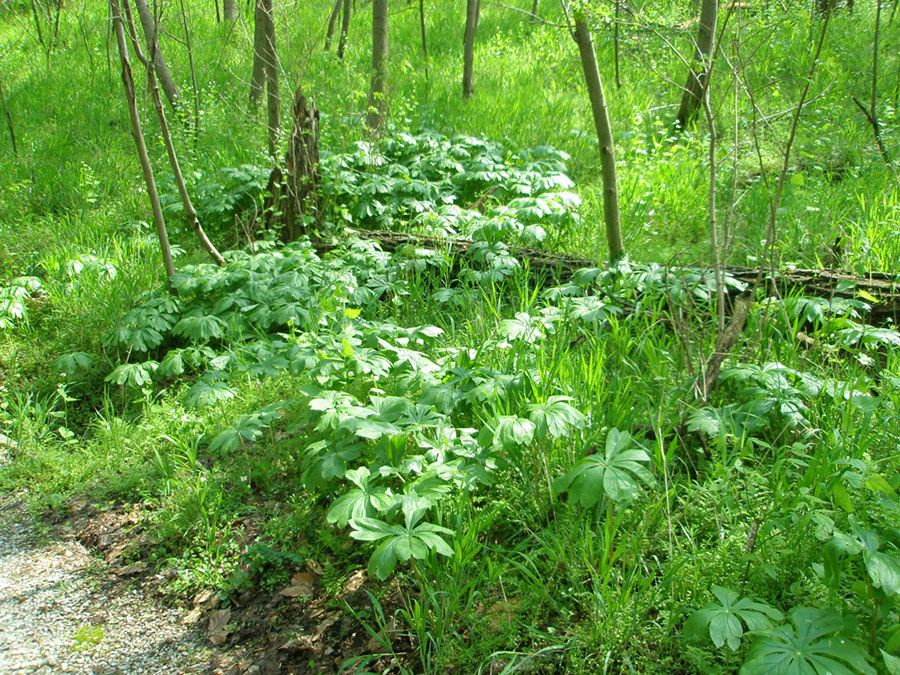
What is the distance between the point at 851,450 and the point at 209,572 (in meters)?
2.37

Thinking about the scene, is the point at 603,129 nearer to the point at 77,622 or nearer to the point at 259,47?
the point at 77,622

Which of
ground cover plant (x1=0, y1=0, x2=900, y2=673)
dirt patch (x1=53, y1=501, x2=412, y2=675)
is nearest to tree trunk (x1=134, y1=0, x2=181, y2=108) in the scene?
ground cover plant (x1=0, y1=0, x2=900, y2=673)

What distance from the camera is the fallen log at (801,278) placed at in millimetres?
3057

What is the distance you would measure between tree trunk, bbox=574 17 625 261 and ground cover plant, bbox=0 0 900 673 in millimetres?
178

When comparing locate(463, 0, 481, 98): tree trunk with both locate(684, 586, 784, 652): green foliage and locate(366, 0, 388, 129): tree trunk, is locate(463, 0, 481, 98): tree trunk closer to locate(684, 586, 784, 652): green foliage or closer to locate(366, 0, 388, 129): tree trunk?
locate(366, 0, 388, 129): tree trunk

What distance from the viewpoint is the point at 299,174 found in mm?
4742

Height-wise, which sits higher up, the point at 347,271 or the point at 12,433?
the point at 347,271

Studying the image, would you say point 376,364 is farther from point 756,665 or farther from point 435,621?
point 756,665

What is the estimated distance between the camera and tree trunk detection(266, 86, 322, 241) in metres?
4.66

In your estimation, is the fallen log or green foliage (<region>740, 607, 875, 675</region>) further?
the fallen log

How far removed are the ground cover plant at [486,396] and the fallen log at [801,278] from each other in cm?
4

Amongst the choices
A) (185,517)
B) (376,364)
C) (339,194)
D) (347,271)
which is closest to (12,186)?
(339,194)

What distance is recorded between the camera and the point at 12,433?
10.9 feet

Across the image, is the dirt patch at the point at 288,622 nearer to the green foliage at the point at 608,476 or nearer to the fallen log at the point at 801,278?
the green foliage at the point at 608,476
